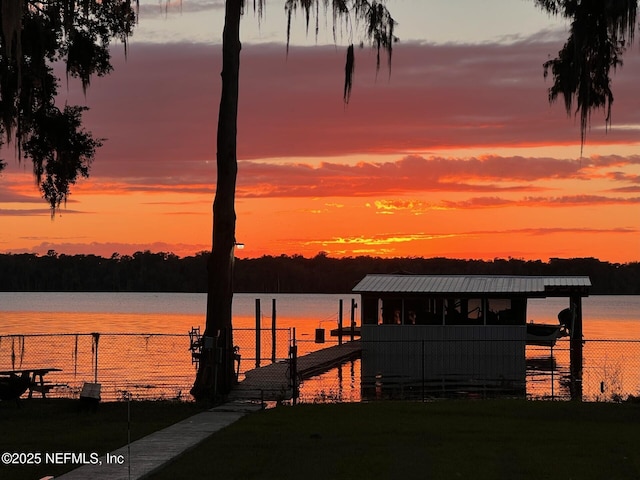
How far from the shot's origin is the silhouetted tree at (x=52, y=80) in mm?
26562

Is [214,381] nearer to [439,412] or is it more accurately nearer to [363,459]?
[439,412]

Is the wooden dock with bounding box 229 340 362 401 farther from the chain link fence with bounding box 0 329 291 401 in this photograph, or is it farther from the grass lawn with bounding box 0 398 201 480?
the grass lawn with bounding box 0 398 201 480

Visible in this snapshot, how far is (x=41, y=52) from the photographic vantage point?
26.4 metres

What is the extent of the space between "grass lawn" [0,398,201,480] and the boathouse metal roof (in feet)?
81.7

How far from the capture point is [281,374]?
1357 inches

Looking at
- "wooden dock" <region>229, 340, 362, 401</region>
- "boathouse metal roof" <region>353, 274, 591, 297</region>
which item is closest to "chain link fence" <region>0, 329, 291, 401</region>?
"wooden dock" <region>229, 340, 362, 401</region>

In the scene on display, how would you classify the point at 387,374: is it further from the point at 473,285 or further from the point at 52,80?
the point at 52,80

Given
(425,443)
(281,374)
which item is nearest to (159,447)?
(425,443)

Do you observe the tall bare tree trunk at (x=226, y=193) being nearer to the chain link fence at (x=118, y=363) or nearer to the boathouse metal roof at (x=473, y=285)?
the chain link fence at (x=118, y=363)

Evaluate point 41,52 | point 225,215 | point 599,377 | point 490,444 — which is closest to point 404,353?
point 599,377

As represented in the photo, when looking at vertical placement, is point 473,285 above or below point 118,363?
above

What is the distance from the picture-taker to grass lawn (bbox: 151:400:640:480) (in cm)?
Answer: 1443

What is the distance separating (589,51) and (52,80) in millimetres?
14759

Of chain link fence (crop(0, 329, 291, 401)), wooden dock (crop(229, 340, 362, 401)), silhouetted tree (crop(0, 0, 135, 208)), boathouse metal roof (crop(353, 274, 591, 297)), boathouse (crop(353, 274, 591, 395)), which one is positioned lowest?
chain link fence (crop(0, 329, 291, 401))
